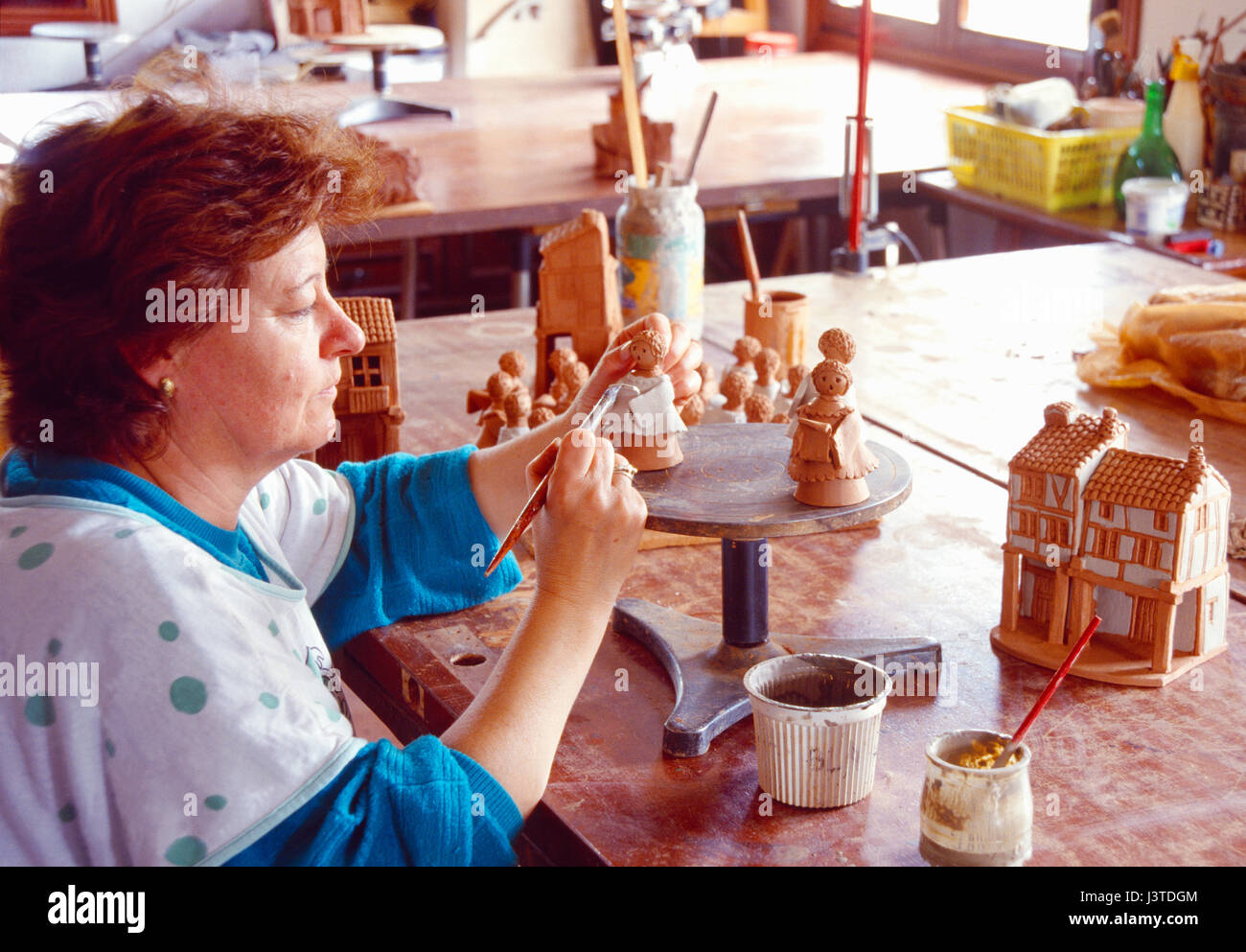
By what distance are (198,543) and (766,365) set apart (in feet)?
3.30

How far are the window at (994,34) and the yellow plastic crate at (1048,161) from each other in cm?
80

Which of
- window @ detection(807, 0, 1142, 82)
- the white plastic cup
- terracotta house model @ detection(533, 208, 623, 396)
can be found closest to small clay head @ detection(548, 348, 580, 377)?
terracotta house model @ detection(533, 208, 623, 396)

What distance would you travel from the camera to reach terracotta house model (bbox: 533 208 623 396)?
2035 mm

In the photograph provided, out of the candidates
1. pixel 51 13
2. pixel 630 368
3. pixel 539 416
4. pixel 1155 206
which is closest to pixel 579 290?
pixel 539 416

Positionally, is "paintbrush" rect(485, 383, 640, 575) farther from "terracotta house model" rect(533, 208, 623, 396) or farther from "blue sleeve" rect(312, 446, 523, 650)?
"terracotta house model" rect(533, 208, 623, 396)

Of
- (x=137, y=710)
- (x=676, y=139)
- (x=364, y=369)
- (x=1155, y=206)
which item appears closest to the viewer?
(x=137, y=710)

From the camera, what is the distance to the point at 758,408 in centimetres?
178

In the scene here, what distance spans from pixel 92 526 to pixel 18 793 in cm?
21

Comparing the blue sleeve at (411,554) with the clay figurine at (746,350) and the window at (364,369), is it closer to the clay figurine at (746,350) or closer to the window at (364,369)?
the window at (364,369)

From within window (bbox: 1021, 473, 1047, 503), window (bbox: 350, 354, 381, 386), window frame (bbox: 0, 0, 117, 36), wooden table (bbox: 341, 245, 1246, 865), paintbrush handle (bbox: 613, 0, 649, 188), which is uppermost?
window frame (bbox: 0, 0, 117, 36)

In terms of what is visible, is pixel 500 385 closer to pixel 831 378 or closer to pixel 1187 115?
pixel 831 378

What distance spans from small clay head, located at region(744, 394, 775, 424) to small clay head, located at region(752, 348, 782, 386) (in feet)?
0.62

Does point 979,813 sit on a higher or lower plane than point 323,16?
lower
